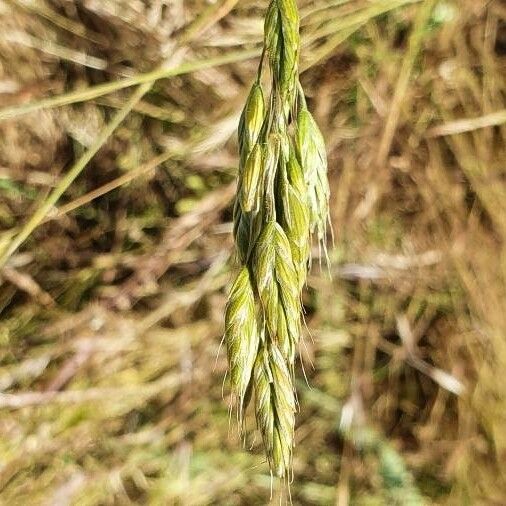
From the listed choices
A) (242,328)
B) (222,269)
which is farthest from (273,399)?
(222,269)

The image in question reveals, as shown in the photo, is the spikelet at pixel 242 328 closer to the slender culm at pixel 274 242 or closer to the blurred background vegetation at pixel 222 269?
the slender culm at pixel 274 242

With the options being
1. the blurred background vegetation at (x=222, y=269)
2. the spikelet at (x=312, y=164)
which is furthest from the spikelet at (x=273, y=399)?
the blurred background vegetation at (x=222, y=269)

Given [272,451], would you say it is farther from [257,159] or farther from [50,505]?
[50,505]

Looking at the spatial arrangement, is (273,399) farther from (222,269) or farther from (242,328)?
(222,269)

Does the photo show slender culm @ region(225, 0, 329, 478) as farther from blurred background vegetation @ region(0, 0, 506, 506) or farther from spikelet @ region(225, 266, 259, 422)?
blurred background vegetation @ region(0, 0, 506, 506)

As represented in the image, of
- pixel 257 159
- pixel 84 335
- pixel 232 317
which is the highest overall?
pixel 257 159

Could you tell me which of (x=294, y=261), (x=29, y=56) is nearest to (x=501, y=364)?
(x=294, y=261)

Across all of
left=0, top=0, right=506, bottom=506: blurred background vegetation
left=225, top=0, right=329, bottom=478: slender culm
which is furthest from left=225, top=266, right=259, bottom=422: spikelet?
left=0, top=0, right=506, bottom=506: blurred background vegetation
